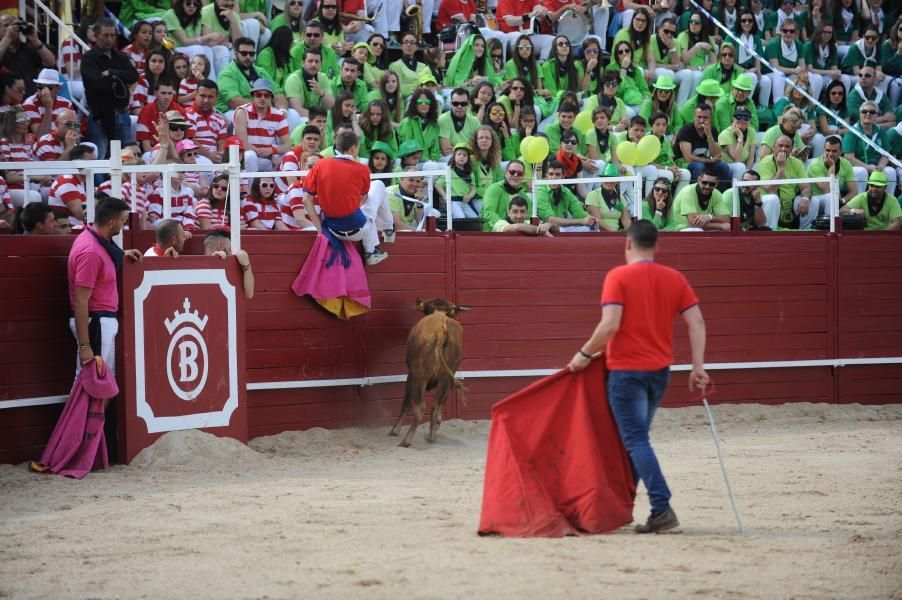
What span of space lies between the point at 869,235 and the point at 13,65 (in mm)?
7846

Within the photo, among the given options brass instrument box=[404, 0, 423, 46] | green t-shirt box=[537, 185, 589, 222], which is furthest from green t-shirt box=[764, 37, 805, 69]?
green t-shirt box=[537, 185, 589, 222]

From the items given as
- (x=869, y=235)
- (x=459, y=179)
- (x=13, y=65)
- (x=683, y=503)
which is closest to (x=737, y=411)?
(x=869, y=235)

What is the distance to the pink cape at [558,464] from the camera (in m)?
6.18

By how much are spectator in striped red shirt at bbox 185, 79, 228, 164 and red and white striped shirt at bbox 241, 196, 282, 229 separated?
599mm

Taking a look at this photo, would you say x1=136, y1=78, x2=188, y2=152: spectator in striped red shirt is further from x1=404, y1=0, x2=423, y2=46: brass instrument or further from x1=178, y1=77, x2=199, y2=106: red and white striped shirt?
x1=404, y1=0, x2=423, y2=46: brass instrument

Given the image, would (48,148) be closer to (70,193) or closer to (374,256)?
(70,193)

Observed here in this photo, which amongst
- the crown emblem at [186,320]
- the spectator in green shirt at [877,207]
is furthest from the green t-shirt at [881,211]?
the crown emblem at [186,320]

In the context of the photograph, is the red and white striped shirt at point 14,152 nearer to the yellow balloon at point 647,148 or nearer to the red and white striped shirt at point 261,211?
the red and white striped shirt at point 261,211

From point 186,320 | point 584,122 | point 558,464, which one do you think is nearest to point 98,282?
point 186,320

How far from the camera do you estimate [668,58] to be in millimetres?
15742

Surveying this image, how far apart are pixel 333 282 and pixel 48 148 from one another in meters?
2.37

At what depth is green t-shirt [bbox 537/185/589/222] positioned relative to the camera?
12000 millimetres

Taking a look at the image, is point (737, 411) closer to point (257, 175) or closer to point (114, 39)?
point (257, 175)

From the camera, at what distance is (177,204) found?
10039mm
